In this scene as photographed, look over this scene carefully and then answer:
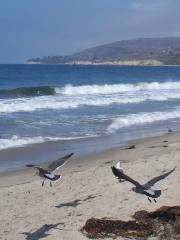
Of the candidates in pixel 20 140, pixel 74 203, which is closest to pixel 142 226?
pixel 74 203

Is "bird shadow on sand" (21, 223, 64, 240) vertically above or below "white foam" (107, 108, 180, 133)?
above

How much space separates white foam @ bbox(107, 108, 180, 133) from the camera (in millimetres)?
18641

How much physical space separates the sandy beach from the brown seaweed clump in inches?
6.7

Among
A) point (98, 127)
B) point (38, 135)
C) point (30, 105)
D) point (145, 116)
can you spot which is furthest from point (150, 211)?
point (30, 105)

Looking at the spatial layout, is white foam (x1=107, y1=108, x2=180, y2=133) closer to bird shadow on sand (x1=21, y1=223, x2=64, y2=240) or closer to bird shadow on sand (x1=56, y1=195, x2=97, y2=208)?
bird shadow on sand (x1=56, y1=195, x2=97, y2=208)

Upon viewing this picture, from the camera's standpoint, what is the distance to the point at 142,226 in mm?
7117

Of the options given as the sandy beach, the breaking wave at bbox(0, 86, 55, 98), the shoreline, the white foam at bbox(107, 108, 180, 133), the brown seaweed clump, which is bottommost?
the breaking wave at bbox(0, 86, 55, 98)

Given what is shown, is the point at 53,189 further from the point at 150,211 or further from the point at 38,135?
the point at 38,135

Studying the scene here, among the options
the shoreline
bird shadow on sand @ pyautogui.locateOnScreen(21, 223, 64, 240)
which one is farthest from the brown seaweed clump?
the shoreline

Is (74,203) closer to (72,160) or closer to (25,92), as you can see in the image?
(72,160)

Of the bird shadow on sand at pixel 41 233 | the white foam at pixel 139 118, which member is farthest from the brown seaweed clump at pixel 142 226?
the white foam at pixel 139 118

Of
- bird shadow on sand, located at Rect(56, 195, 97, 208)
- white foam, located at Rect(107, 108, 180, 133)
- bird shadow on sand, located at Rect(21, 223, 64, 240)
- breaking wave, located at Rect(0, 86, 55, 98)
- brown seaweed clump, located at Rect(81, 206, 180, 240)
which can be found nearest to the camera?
brown seaweed clump, located at Rect(81, 206, 180, 240)

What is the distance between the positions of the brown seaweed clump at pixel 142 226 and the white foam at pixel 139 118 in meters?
9.84

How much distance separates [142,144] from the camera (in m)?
14.8
